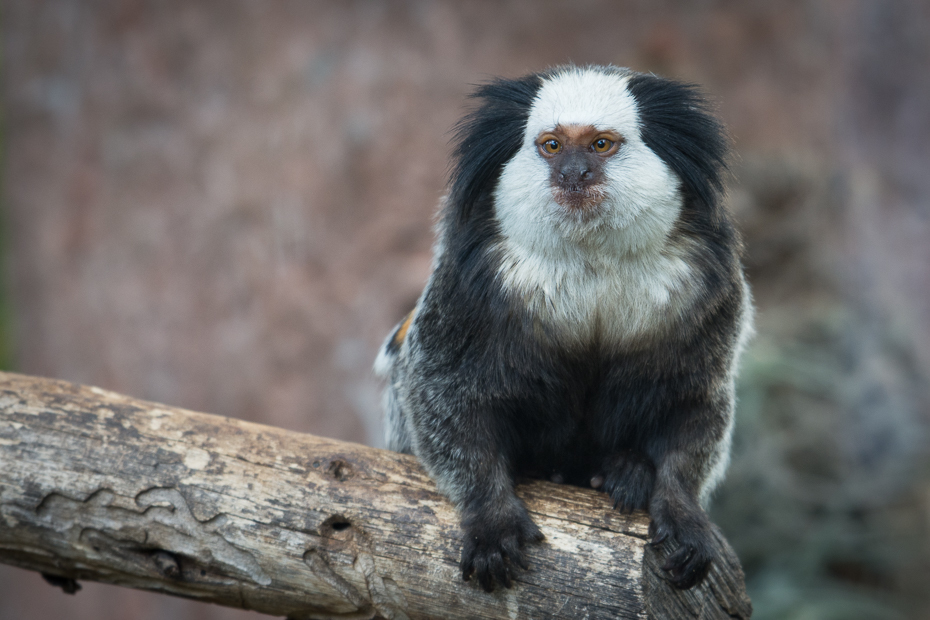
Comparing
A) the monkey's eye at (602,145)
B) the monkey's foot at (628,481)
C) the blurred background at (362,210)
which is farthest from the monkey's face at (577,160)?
the blurred background at (362,210)

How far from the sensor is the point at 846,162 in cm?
646

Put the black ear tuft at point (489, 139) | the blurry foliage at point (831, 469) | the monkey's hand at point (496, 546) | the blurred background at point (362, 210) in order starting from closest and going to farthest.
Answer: the monkey's hand at point (496, 546)
the black ear tuft at point (489, 139)
the blurry foliage at point (831, 469)
the blurred background at point (362, 210)

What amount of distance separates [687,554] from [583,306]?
2.63ft

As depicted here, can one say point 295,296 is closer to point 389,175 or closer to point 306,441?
point 389,175

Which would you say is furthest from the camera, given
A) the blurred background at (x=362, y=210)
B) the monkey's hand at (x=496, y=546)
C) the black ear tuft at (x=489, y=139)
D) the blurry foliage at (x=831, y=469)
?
the blurred background at (x=362, y=210)

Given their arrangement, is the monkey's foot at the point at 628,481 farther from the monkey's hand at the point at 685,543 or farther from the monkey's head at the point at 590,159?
the monkey's head at the point at 590,159

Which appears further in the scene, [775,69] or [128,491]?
[775,69]

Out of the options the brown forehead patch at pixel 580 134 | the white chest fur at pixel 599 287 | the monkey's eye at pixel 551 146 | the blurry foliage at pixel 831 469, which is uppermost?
the brown forehead patch at pixel 580 134

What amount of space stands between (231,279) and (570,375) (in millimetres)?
4073

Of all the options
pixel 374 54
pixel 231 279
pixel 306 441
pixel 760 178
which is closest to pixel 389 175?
pixel 374 54

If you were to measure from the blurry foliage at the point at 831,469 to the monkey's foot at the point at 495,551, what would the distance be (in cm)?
326

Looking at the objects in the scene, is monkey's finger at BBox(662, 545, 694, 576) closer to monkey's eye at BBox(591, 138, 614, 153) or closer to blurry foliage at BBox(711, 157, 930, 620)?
monkey's eye at BBox(591, 138, 614, 153)

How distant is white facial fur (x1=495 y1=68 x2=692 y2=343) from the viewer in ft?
7.96

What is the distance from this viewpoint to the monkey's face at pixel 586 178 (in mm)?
2389
